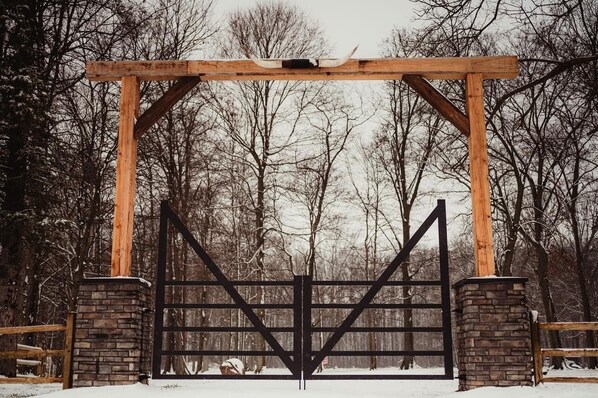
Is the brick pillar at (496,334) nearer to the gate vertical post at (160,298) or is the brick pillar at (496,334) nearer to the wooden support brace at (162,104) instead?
the gate vertical post at (160,298)

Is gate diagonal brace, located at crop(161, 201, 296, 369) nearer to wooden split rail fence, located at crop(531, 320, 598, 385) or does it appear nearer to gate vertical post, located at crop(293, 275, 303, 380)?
gate vertical post, located at crop(293, 275, 303, 380)

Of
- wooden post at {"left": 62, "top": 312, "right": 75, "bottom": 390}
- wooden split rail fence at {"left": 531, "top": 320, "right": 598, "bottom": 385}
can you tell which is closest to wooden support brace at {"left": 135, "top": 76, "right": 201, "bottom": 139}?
wooden post at {"left": 62, "top": 312, "right": 75, "bottom": 390}

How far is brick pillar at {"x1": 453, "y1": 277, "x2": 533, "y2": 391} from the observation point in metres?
6.19

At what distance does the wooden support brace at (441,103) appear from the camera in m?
7.12

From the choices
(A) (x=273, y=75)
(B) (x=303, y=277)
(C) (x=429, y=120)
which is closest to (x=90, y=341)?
(B) (x=303, y=277)

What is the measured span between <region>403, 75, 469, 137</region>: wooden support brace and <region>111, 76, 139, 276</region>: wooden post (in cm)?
386

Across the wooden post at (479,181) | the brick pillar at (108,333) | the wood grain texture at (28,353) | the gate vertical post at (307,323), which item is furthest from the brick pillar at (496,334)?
the wood grain texture at (28,353)

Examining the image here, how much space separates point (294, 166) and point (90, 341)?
11.8 meters

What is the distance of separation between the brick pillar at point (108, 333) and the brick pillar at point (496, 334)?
413 cm

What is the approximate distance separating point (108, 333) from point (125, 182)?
196cm

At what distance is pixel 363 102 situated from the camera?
18.5 metres

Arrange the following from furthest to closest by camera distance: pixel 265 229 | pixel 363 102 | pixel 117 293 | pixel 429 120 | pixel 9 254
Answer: pixel 363 102
pixel 429 120
pixel 265 229
pixel 9 254
pixel 117 293

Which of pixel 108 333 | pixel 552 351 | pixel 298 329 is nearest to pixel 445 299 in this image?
pixel 552 351

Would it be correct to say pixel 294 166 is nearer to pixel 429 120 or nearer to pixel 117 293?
pixel 429 120
